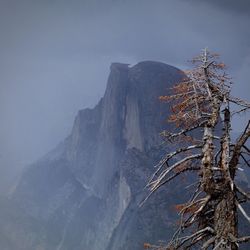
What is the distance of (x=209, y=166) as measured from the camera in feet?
36.2

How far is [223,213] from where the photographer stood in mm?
10969

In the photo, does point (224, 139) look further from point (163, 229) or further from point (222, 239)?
point (163, 229)

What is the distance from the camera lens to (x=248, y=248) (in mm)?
158875

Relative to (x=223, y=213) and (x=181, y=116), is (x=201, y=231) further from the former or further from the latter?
(x=181, y=116)

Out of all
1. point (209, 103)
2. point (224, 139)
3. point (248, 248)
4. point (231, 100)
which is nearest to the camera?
point (224, 139)

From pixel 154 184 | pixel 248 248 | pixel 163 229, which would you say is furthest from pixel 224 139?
pixel 163 229

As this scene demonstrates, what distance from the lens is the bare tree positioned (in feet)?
35.5

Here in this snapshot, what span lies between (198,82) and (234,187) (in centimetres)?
436

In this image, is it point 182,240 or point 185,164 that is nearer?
point 182,240

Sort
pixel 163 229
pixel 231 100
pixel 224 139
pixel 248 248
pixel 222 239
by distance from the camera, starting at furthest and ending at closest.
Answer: pixel 163 229, pixel 248 248, pixel 231 100, pixel 224 139, pixel 222 239

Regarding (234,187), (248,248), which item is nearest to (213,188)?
(234,187)

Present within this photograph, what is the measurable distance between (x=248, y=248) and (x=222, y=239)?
160304 millimetres

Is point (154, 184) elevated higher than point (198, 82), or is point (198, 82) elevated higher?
point (198, 82)

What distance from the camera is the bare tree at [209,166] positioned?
35.5 feet
